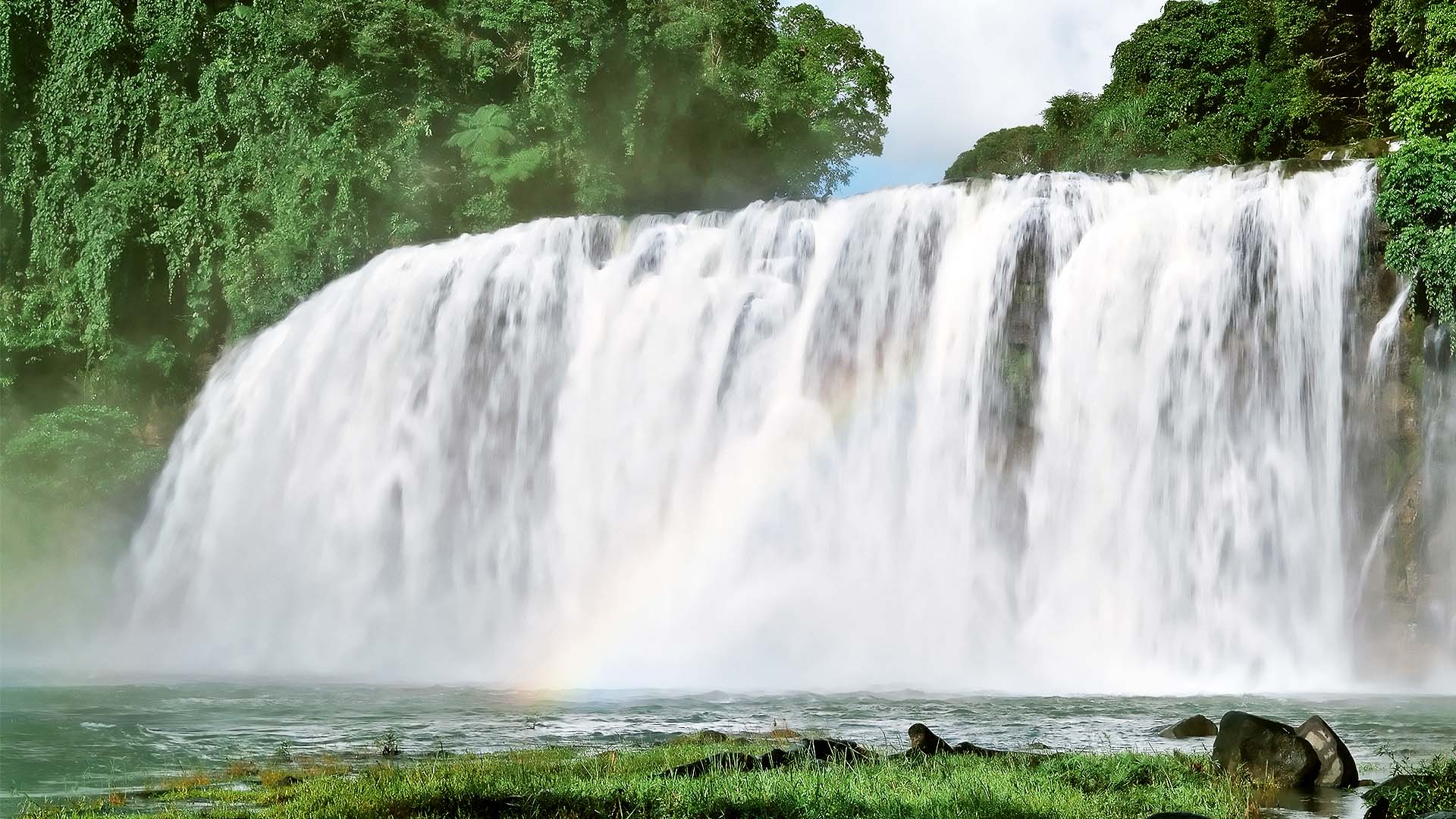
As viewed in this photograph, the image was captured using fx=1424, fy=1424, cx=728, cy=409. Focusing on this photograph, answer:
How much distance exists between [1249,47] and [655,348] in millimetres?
23232

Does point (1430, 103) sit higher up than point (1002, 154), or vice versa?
point (1002, 154)

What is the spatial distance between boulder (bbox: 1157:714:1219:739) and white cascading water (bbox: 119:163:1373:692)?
5.21 meters

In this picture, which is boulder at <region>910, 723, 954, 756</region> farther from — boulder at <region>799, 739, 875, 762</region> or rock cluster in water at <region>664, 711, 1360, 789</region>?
rock cluster in water at <region>664, 711, 1360, 789</region>

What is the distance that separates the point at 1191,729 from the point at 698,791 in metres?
5.05

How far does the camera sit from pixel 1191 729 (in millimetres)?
10539

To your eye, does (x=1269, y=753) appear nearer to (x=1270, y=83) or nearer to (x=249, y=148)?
(x=249, y=148)

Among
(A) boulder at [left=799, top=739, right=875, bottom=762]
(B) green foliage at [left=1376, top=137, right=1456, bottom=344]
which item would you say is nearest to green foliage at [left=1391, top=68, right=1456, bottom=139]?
(B) green foliage at [left=1376, top=137, right=1456, bottom=344]

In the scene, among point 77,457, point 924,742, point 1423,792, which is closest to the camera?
point 1423,792

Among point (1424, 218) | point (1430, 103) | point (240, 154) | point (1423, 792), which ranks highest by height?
point (240, 154)

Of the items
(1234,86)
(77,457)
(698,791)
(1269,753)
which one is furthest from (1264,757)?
(1234,86)

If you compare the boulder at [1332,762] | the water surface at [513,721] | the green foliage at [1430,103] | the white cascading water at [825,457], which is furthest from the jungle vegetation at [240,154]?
the boulder at [1332,762]

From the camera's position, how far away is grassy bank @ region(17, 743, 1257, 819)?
664cm

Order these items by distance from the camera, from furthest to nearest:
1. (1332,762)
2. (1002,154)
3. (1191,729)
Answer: (1002,154)
(1191,729)
(1332,762)

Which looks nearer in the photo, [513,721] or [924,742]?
[924,742]
